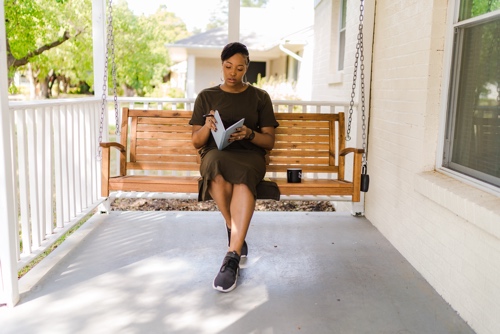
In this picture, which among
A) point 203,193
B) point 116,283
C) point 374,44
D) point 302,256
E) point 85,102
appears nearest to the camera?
point 116,283

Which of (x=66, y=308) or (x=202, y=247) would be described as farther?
(x=202, y=247)

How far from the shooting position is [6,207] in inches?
102

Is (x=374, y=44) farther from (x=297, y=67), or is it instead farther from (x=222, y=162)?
(x=297, y=67)

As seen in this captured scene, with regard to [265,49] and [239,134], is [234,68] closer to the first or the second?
[239,134]

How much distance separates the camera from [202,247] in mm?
3703

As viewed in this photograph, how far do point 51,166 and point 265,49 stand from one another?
441 inches

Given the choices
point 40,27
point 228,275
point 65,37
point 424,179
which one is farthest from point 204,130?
point 65,37

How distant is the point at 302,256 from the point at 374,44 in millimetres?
1922

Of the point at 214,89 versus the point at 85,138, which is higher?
the point at 214,89

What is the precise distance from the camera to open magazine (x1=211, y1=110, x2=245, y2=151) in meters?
3.04

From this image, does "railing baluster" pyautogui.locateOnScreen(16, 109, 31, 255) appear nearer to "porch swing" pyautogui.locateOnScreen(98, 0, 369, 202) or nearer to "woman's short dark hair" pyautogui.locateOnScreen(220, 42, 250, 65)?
"porch swing" pyautogui.locateOnScreen(98, 0, 369, 202)

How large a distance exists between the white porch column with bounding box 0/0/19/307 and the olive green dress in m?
1.08

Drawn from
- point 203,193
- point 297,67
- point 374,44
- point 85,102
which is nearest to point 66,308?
point 203,193

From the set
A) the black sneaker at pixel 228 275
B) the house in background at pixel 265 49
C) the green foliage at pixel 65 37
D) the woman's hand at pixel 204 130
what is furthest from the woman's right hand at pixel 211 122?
the house in background at pixel 265 49
